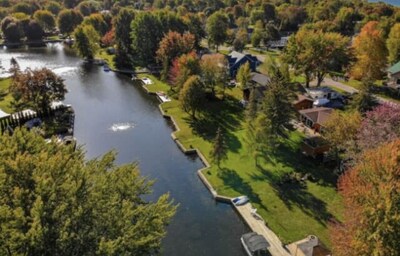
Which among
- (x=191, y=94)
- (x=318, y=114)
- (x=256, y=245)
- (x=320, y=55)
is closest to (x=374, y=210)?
(x=256, y=245)

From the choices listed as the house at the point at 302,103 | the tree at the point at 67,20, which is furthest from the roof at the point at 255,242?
the tree at the point at 67,20

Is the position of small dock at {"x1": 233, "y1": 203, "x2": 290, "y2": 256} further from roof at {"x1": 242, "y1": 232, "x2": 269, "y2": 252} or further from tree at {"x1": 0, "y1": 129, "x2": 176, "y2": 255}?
tree at {"x1": 0, "y1": 129, "x2": 176, "y2": 255}

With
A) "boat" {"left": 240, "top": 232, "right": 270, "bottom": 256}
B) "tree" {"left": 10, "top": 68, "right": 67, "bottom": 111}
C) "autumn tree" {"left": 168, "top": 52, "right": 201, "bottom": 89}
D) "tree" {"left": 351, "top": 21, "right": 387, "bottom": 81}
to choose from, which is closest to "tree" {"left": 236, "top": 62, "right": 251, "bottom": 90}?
"autumn tree" {"left": 168, "top": 52, "right": 201, "bottom": 89}

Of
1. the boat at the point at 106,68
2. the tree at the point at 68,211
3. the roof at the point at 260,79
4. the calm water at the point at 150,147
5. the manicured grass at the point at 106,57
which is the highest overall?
the tree at the point at 68,211

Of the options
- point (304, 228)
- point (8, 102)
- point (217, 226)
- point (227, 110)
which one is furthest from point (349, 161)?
point (8, 102)

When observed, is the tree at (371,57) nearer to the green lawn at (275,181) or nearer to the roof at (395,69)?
the roof at (395,69)

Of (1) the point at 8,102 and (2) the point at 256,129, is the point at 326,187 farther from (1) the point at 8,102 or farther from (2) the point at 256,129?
(1) the point at 8,102
